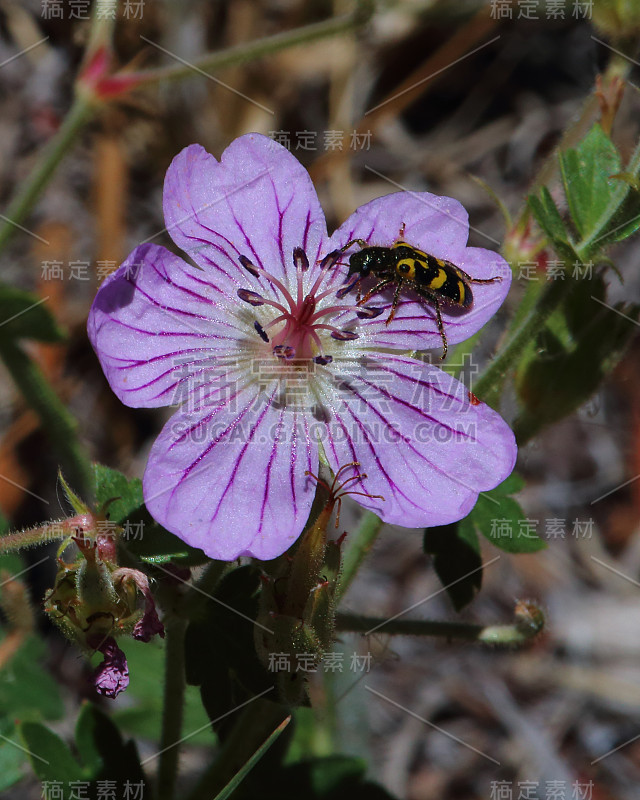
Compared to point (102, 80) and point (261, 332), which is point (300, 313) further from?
point (102, 80)

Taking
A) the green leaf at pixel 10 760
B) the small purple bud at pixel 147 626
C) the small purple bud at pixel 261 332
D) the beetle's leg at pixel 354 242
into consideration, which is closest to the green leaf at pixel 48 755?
the green leaf at pixel 10 760

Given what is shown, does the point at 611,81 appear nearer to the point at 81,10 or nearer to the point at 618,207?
the point at 618,207

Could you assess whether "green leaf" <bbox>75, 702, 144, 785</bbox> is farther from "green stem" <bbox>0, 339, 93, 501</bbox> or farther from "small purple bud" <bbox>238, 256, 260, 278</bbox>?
"small purple bud" <bbox>238, 256, 260, 278</bbox>

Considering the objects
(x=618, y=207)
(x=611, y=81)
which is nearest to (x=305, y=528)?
(x=618, y=207)

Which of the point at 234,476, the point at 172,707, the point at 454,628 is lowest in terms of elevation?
the point at 172,707

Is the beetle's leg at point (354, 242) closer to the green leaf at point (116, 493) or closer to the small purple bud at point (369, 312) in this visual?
the small purple bud at point (369, 312)

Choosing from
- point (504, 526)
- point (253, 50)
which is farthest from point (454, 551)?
point (253, 50)

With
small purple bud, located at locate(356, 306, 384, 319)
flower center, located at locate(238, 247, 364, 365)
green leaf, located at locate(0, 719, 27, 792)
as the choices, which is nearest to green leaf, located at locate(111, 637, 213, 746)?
green leaf, located at locate(0, 719, 27, 792)
